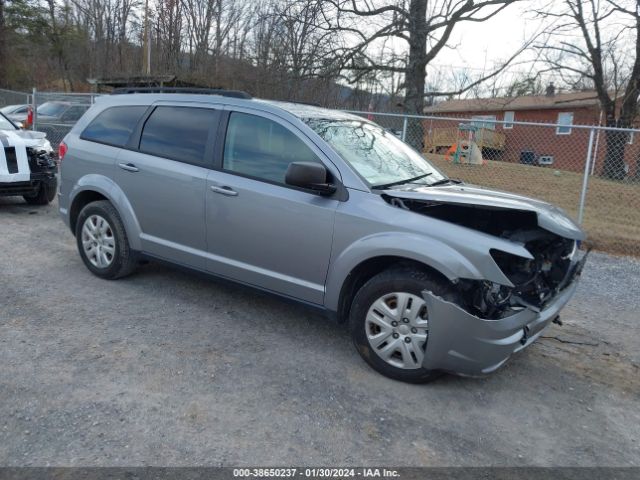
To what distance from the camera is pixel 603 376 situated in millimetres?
3922

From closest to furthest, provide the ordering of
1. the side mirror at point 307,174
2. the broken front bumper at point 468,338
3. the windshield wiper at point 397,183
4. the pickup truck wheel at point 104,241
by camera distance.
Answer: the broken front bumper at point 468,338, the side mirror at point 307,174, the windshield wiper at point 397,183, the pickup truck wheel at point 104,241

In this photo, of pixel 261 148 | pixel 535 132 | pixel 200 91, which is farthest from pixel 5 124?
pixel 535 132

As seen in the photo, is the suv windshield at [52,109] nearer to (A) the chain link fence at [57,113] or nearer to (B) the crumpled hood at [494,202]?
(A) the chain link fence at [57,113]

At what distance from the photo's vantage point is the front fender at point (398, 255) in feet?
10.6

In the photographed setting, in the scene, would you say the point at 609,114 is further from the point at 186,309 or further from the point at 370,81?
the point at 186,309

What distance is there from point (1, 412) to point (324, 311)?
2.08m

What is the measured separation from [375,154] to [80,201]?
306cm

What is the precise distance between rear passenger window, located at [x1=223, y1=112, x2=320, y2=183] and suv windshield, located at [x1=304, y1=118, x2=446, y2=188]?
21 cm

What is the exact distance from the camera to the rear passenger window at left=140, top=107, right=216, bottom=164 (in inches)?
177

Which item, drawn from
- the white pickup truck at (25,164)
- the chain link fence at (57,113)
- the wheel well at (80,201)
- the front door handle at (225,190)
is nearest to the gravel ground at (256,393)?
the wheel well at (80,201)

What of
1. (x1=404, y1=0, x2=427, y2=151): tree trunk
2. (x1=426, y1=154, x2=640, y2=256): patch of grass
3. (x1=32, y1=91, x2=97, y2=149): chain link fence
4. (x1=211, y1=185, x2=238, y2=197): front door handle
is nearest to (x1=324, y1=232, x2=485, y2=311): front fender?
(x1=211, y1=185, x2=238, y2=197): front door handle

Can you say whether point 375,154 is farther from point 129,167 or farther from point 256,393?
point 129,167

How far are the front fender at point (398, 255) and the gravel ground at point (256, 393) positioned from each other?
61cm

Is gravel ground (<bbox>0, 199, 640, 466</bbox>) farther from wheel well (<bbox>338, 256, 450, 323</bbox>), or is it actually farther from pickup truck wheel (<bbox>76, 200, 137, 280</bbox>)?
wheel well (<bbox>338, 256, 450, 323</bbox>)
